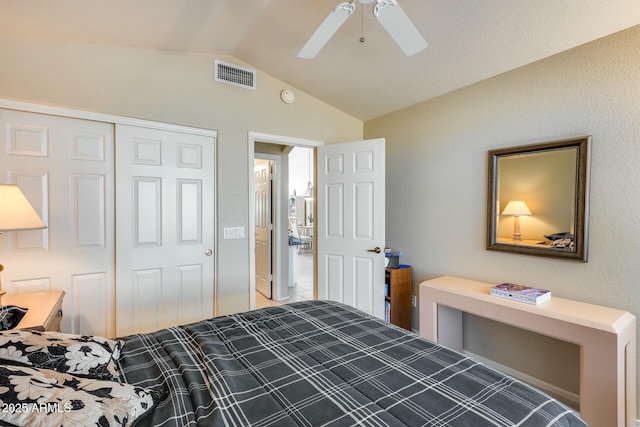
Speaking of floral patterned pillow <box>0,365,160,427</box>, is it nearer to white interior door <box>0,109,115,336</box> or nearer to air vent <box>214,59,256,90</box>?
white interior door <box>0,109,115,336</box>

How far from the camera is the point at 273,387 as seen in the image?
3.44 feet

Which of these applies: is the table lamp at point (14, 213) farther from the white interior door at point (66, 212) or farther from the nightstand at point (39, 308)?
the white interior door at point (66, 212)

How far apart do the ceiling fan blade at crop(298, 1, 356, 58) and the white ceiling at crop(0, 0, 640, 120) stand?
494 mm

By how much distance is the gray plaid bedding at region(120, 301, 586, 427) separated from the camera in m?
0.90

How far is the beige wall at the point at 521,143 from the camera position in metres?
1.84

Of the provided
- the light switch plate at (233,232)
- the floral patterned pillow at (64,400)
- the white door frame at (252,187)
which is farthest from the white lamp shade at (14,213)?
the white door frame at (252,187)

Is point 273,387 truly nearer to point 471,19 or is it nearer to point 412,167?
point 471,19

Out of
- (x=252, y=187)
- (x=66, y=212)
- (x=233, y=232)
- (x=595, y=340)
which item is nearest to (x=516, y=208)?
(x=595, y=340)

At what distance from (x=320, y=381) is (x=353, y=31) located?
88.4 inches

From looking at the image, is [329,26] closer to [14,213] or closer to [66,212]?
[14,213]

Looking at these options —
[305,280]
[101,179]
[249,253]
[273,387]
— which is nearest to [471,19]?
[273,387]

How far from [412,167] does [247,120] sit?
1.72m

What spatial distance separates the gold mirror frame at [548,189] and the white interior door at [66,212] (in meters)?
3.03

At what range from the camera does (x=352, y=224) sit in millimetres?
3119
